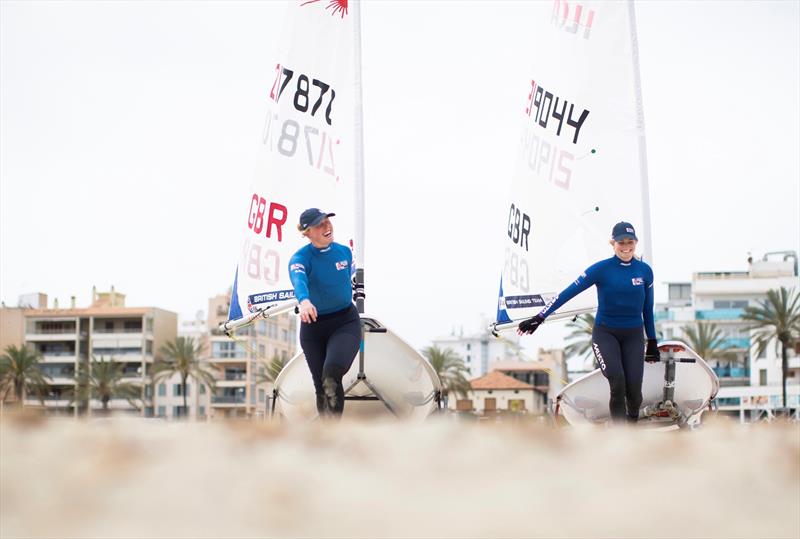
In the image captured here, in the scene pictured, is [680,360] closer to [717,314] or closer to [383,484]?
[383,484]

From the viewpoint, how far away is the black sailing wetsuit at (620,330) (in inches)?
368

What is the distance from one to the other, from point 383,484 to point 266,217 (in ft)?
41.8

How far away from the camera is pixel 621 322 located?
9398 millimetres

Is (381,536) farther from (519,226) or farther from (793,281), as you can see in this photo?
(793,281)

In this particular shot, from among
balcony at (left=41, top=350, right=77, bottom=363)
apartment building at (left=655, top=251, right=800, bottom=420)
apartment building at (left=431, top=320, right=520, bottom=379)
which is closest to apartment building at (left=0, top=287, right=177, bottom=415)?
balcony at (left=41, top=350, right=77, bottom=363)

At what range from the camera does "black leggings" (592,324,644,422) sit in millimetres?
9320

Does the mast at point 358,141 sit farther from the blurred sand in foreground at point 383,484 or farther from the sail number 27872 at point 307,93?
the blurred sand in foreground at point 383,484

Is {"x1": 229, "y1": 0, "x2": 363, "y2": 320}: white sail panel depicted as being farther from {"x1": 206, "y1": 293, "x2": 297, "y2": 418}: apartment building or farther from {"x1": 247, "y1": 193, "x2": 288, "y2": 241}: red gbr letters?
{"x1": 206, "y1": 293, "x2": 297, "y2": 418}: apartment building

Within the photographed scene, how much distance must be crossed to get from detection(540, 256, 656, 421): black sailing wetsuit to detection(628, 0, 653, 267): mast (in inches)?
165

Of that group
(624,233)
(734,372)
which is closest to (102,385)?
(734,372)

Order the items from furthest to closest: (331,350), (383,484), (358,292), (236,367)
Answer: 1. (236,367)
2. (358,292)
3. (331,350)
4. (383,484)

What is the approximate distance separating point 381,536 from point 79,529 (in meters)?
0.53

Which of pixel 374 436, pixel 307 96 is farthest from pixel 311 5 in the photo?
pixel 374 436

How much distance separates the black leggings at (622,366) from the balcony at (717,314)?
308ft
